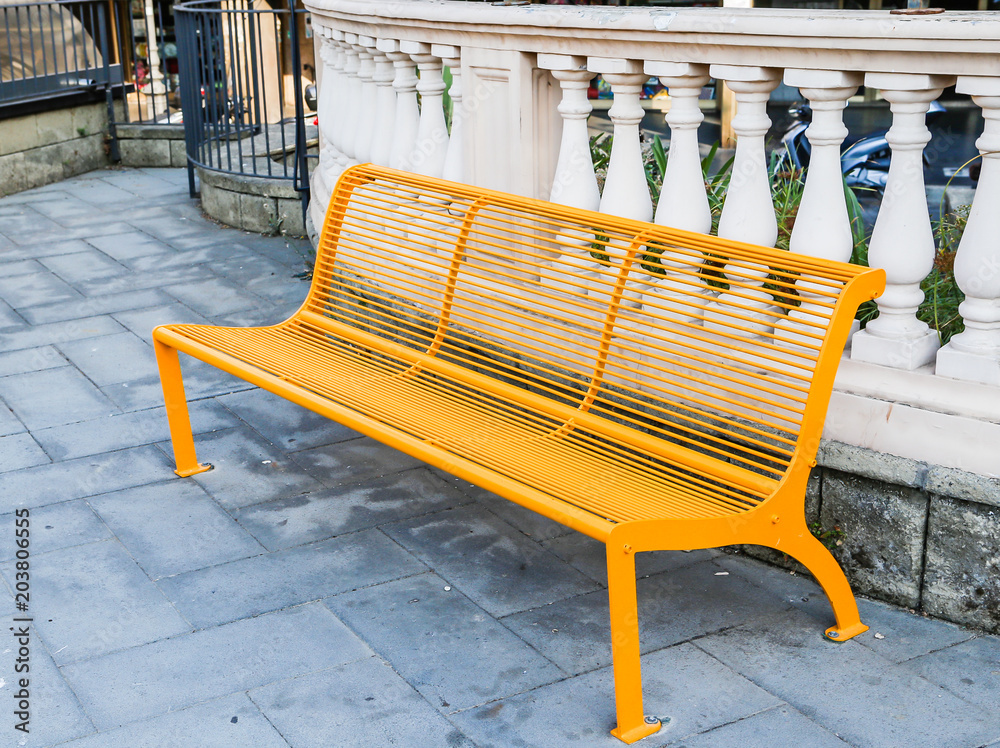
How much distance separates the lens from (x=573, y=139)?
12.2 feet

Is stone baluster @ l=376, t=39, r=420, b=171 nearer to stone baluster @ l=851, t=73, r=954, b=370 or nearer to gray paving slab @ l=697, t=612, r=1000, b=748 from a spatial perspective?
stone baluster @ l=851, t=73, r=954, b=370

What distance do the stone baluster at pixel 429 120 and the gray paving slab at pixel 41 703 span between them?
2291 millimetres

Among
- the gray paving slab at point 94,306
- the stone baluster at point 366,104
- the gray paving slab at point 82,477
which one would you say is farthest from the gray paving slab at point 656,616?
the gray paving slab at point 94,306

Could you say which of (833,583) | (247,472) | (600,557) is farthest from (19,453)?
(833,583)

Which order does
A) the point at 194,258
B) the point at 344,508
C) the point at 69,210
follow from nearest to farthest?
the point at 344,508 < the point at 194,258 < the point at 69,210

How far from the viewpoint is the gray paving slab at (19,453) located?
14.4 feet

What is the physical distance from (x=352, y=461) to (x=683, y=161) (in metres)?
1.76

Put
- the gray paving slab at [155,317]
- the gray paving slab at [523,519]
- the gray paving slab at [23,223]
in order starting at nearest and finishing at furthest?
the gray paving slab at [523,519]
the gray paving slab at [155,317]
the gray paving slab at [23,223]

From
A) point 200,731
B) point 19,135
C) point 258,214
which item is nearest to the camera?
point 200,731

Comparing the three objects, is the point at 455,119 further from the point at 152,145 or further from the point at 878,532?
the point at 152,145

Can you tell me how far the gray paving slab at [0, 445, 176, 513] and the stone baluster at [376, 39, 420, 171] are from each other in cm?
154

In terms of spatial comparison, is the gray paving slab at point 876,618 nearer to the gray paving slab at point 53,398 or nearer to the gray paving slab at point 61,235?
the gray paving slab at point 53,398

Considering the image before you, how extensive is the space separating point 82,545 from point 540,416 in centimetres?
154

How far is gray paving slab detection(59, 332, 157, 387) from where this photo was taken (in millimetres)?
5332
